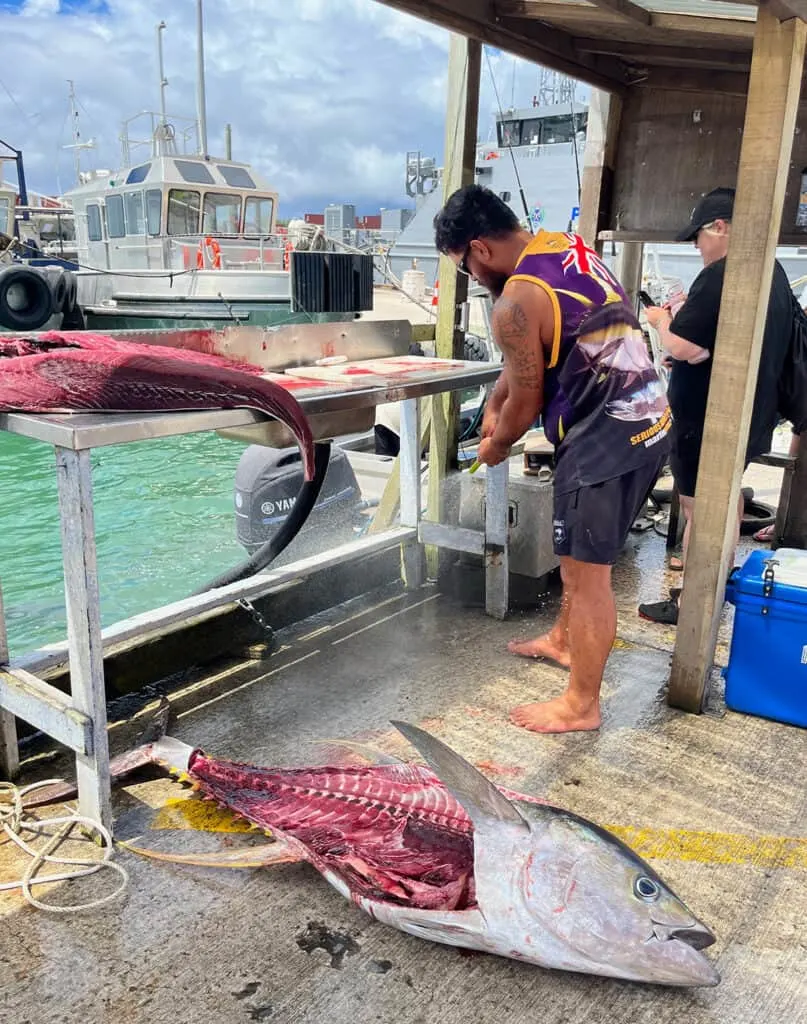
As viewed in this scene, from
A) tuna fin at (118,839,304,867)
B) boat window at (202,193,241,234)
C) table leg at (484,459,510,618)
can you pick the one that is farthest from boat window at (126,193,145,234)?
tuna fin at (118,839,304,867)

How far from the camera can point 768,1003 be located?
1.86 meters

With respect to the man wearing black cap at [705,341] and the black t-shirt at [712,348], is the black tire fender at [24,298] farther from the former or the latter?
the black t-shirt at [712,348]

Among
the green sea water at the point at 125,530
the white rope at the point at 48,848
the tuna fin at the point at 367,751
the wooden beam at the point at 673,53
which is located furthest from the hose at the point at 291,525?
the green sea water at the point at 125,530

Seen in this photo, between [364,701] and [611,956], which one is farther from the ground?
[611,956]

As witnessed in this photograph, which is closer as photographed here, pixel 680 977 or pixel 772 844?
pixel 680 977

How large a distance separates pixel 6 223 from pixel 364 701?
2283cm

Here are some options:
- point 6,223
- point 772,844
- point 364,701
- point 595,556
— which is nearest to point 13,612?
point 364,701

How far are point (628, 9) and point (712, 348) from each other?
1561mm

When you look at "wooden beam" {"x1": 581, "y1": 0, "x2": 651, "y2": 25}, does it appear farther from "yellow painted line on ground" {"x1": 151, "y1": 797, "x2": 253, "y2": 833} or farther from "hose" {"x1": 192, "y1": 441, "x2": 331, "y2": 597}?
"yellow painted line on ground" {"x1": 151, "y1": 797, "x2": 253, "y2": 833}

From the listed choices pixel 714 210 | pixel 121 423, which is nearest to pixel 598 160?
pixel 714 210

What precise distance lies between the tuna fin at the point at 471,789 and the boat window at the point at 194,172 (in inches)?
686

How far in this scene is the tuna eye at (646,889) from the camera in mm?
1822

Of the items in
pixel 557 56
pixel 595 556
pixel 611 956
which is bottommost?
pixel 611 956

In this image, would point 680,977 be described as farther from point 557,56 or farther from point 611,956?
point 557,56
